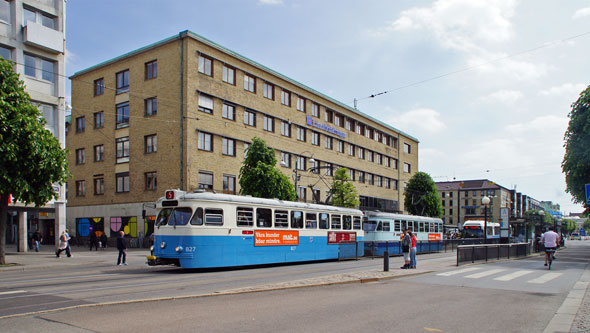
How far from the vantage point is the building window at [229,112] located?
4012 centimetres

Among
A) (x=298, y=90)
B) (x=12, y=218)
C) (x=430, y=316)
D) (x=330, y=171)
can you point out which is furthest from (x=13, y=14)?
(x=330, y=171)

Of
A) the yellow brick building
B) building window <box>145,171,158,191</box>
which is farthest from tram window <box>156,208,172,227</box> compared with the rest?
building window <box>145,171,158,191</box>

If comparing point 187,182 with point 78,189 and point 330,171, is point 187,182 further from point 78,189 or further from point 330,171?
point 330,171

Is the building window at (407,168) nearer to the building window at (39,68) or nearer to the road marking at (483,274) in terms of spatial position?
the building window at (39,68)

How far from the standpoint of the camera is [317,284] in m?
13.0

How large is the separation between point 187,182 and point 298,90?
1880cm

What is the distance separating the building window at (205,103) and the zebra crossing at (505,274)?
82.8 feet

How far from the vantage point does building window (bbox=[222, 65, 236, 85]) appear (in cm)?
4044

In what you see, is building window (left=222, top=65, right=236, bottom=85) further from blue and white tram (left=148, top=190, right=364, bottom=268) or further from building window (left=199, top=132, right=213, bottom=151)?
blue and white tram (left=148, top=190, right=364, bottom=268)

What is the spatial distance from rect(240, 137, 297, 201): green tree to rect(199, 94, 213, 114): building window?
5.96 metres

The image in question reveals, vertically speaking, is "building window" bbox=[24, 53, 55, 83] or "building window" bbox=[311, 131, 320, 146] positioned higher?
"building window" bbox=[24, 53, 55, 83]

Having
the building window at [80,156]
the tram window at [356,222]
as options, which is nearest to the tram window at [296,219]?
the tram window at [356,222]

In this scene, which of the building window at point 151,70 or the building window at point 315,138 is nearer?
the building window at point 151,70

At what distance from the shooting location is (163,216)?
17297 millimetres
